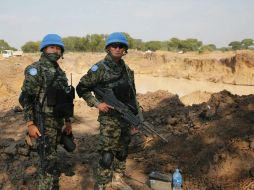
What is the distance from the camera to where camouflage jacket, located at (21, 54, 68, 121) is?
350cm

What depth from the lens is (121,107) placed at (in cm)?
388

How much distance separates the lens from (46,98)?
361 cm

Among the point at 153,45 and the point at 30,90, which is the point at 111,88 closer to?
the point at 30,90

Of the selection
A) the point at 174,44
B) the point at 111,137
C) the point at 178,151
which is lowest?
the point at 178,151

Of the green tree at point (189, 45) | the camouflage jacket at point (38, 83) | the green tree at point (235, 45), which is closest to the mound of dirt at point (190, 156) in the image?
the camouflage jacket at point (38, 83)

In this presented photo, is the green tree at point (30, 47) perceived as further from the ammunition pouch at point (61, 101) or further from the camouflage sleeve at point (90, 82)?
the ammunition pouch at point (61, 101)

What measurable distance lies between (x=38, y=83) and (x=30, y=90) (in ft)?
0.35

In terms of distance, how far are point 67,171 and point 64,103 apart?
6.44 ft

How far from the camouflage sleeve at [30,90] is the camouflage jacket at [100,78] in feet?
1.81

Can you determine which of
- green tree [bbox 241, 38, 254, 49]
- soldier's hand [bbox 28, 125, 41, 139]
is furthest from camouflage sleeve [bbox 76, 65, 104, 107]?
green tree [bbox 241, 38, 254, 49]

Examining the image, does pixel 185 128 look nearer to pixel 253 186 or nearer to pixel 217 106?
pixel 217 106

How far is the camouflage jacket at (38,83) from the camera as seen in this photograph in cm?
350

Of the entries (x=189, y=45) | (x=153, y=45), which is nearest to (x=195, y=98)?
(x=189, y=45)

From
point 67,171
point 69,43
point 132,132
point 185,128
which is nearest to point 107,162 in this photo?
point 132,132
